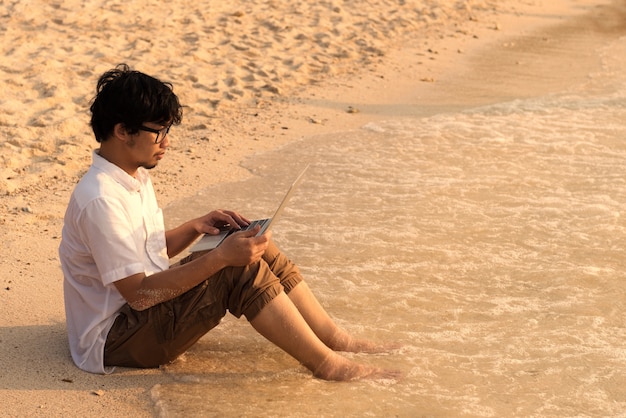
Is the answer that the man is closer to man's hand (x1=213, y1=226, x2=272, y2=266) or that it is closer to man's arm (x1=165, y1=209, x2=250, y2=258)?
man's hand (x1=213, y1=226, x2=272, y2=266)

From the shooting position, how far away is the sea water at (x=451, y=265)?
3.82 metres

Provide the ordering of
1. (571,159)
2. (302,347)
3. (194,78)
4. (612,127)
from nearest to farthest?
(302,347)
(571,159)
(612,127)
(194,78)

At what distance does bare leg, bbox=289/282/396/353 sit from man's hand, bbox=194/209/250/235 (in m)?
0.36

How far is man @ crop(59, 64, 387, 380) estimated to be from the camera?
11.2 ft

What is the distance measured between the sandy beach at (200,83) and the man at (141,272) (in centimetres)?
24

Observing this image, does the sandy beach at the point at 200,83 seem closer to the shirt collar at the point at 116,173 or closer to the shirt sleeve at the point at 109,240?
the shirt sleeve at the point at 109,240

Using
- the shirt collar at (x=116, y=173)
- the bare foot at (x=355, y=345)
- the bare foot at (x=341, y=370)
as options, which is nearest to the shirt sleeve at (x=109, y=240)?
the shirt collar at (x=116, y=173)

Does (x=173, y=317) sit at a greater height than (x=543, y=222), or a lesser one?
greater

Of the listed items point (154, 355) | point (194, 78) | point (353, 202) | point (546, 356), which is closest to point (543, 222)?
point (353, 202)

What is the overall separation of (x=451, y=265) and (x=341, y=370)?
1582mm

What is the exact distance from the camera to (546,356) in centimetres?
420

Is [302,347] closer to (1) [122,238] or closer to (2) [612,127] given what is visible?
(1) [122,238]

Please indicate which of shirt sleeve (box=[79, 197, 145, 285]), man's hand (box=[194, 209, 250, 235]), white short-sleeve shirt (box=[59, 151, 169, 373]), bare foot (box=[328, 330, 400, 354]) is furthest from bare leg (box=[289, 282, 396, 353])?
shirt sleeve (box=[79, 197, 145, 285])

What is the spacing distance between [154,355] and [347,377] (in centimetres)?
77
